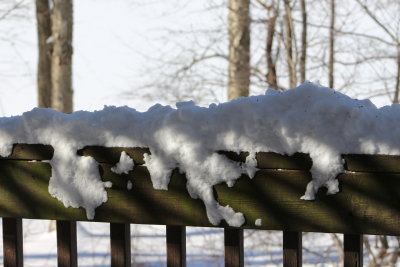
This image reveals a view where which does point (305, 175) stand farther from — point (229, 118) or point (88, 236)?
point (88, 236)

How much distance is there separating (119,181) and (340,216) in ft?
2.18

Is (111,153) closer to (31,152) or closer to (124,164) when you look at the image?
(124,164)

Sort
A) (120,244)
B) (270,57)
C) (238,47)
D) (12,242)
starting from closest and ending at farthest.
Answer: (120,244) → (12,242) → (270,57) → (238,47)

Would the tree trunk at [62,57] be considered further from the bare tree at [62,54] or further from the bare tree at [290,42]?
the bare tree at [290,42]

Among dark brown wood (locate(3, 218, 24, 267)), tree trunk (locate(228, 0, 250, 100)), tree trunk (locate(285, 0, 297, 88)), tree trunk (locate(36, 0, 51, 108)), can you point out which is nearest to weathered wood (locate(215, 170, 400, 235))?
dark brown wood (locate(3, 218, 24, 267))

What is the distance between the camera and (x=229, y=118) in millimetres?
1699

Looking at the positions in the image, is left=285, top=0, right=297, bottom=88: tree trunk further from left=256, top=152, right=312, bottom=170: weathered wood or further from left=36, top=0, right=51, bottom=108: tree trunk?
left=256, top=152, right=312, bottom=170: weathered wood

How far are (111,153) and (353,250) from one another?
78 centimetres

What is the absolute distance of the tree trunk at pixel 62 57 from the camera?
970cm

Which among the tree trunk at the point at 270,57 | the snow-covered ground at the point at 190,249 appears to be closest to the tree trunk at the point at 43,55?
the snow-covered ground at the point at 190,249

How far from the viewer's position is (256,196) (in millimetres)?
1714

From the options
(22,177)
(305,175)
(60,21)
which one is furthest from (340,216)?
(60,21)

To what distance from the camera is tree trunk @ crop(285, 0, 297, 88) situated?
7766 millimetres

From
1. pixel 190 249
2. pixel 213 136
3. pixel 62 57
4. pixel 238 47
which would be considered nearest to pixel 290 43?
pixel 238 47
